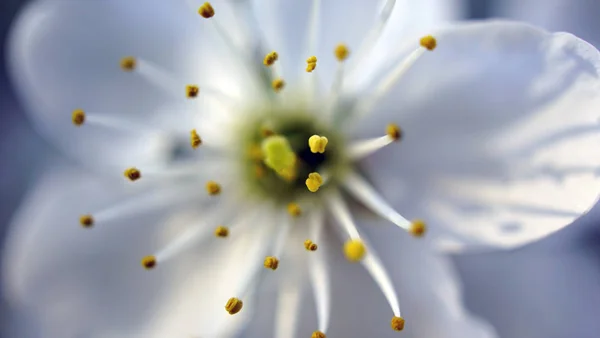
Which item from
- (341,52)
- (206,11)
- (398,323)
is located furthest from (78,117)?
(398,323)

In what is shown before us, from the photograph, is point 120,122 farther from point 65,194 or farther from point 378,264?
point 378,264

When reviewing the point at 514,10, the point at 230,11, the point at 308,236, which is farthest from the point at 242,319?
the point at 514,10

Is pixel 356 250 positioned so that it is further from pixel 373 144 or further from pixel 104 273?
pixel 104 273

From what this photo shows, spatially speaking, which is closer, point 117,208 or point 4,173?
point 117,208

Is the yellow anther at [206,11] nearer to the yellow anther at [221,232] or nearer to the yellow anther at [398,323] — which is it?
the yellow anther at [221,232]

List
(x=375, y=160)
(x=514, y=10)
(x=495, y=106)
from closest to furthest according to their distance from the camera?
(x=495, y=106), (x=375, y=160), (x=514, y=10)

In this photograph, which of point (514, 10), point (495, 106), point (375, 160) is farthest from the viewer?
point (514, 10)

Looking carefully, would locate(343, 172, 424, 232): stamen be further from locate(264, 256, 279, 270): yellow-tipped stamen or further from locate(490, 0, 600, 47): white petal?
locate(490, 0, 600, 47): white petal
